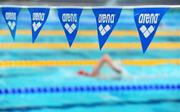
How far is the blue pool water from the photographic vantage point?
388 cm

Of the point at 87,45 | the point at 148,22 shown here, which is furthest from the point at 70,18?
the point at 87,45

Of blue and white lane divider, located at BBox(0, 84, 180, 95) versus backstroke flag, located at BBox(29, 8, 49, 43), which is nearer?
backstroke flag, located at BBox(29, 8, 49, 43)

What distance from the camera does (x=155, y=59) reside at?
4.13 meters

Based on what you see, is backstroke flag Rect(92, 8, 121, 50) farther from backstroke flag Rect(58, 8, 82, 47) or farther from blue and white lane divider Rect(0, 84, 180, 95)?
blue and white lane divider Rect(0, 84, 180, 95)

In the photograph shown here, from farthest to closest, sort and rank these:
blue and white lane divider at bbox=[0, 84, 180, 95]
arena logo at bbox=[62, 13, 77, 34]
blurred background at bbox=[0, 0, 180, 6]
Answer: blue and white lane divider at bbox=[0, 84, 180, 95] < blurred background at bbox=[0, 0, 180, 6] < arena logo at bbox=[62, 13, 77, 34]

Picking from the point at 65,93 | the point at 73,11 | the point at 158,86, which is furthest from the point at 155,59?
the point at 73,11

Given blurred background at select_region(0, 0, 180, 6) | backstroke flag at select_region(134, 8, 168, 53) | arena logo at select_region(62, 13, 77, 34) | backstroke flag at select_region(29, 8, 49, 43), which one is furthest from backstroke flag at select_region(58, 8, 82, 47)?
backstroke flag at select_region(134, 8, 168, 53)

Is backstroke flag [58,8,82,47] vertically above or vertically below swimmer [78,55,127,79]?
above

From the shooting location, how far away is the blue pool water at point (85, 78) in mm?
3883

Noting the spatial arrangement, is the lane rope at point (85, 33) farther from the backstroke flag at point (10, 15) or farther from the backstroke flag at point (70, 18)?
the backstroke flag at point (70, 18)

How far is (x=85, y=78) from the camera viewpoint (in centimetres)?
393

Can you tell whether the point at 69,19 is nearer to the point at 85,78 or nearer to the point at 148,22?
the point at 148,22

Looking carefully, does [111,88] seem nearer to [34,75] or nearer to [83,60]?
[83,60]

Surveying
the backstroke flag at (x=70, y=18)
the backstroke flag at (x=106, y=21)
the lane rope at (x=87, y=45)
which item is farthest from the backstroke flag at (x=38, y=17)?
the lane rope at (x=87, y=45)
